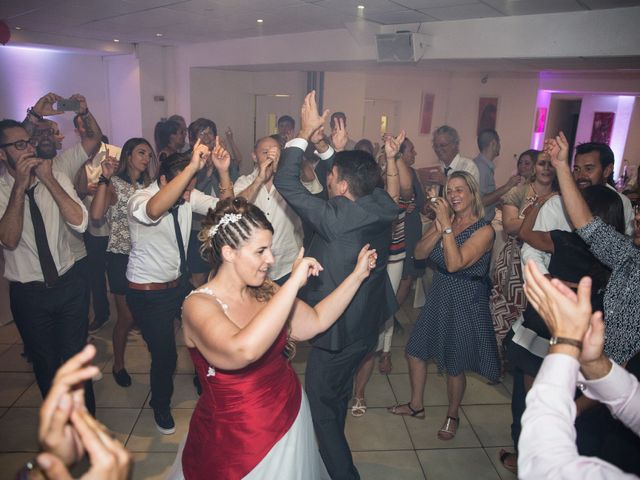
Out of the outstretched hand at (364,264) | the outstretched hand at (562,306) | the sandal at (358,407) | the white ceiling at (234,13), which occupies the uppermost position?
the white ceiling at (234,13)

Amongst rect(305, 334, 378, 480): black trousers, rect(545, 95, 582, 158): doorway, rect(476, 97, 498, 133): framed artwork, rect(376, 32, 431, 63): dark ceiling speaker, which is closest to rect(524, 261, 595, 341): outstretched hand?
rect(305, 334, 378, 480): black trousers

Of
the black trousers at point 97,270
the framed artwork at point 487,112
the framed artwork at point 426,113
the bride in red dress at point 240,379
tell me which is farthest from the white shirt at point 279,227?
the framed artwork at point 487,112

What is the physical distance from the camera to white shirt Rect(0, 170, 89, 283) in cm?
246

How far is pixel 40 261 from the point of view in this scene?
2.46 metres

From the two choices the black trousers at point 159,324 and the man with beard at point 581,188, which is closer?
the man with beard at point 581,188

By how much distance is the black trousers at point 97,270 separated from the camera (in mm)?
4016

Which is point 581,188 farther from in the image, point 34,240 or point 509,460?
point 34,240

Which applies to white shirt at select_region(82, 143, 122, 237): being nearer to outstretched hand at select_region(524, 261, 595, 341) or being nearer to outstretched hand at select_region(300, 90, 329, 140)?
outstretched hand at select_region(300, 90, 329, 140)

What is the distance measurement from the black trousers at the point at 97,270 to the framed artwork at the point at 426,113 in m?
8.11

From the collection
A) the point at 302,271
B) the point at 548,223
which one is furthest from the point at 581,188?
the point at 302,271

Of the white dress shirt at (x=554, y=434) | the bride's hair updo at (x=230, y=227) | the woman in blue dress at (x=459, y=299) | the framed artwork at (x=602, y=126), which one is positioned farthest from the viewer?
the framed artwork at (x=602, y=126)

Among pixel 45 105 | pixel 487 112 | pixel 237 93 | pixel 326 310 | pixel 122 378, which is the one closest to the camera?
pixel 326 310

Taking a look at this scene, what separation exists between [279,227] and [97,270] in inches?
71.4

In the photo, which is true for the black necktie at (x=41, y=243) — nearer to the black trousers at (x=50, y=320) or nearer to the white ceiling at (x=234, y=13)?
the black trousers at (x=50, y=320)
